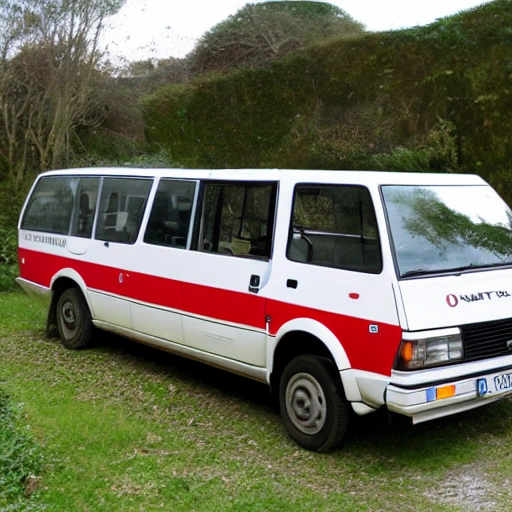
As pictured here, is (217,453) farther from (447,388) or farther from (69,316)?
(69,316)

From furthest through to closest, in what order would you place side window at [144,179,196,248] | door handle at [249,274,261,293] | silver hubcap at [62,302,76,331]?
silver hubcap at [62,302,76,331]
side window at [144,179,196,248]
door handle at [249,274,261,293]

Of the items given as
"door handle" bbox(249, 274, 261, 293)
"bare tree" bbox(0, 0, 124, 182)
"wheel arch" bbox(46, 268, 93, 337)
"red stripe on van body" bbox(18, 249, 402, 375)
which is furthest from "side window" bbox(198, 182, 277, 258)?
"bare tree" bbox(0, 0, 124, 182)

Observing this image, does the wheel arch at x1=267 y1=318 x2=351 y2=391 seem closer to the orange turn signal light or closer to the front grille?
the orange turn signal light

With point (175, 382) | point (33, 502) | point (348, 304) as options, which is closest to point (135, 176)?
point (175, 382)

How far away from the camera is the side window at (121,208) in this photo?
7070 mm

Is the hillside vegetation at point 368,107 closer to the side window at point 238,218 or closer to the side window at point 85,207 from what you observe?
the side window at point 85,207

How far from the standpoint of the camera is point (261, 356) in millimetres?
5590

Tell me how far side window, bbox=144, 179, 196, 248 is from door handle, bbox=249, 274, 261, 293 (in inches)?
40.6

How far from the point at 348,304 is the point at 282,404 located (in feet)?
3.53

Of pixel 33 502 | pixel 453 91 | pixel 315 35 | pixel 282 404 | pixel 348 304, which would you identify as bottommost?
pixel 33 502

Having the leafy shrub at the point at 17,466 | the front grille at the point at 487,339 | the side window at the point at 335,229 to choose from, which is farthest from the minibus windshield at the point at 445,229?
the leafy shrub at the point at 17,466

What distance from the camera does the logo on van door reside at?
15.5 ft

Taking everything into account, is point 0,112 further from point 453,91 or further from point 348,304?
point 348,304

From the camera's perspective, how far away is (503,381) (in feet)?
16.2
